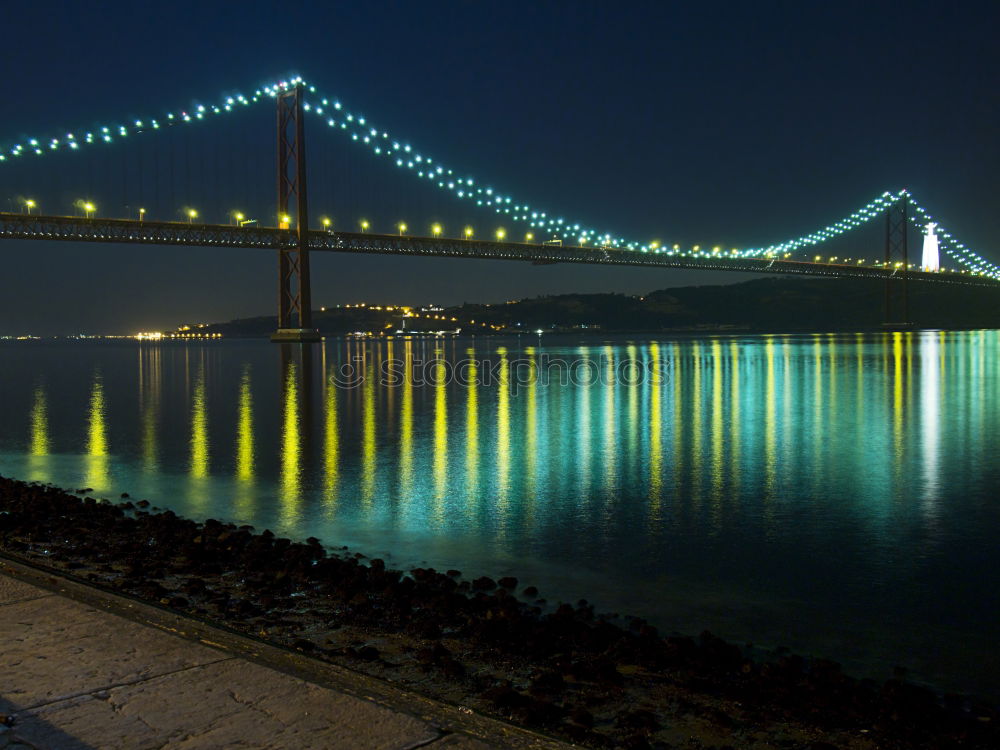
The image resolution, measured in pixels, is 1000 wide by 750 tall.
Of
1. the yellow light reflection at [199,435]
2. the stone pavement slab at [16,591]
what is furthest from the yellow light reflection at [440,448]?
the stone pavement slab at [16,591]

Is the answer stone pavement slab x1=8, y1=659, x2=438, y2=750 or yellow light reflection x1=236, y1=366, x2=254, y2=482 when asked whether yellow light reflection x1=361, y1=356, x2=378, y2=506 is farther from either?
stone pavement slab x1=8, y1=659, x2=438, y2=750

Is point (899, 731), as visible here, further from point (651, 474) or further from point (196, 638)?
point (651, 474)

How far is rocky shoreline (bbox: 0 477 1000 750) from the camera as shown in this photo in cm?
322

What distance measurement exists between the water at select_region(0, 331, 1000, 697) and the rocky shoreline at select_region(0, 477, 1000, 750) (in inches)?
15.9

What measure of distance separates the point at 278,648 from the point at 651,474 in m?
6.40

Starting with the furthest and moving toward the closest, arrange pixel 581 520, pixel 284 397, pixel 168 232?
1. pixel 168 232
2. pixel 284 397
3. pixel 581 520

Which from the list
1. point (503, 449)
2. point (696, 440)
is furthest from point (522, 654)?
point (696, 440)

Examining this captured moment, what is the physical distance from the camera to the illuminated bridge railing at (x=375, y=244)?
49531 mm

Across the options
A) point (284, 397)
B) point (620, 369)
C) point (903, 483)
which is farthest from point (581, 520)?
point (620, 369)

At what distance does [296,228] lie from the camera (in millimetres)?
56438

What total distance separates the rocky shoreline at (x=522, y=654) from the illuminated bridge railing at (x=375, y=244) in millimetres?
48366

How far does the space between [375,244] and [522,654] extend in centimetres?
5674

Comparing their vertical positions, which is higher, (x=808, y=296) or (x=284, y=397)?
(x=808, y=296)

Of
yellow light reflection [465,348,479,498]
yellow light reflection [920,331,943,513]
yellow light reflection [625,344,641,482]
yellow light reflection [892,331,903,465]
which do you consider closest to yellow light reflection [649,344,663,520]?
yellow light reflection [625,344,641,482]
